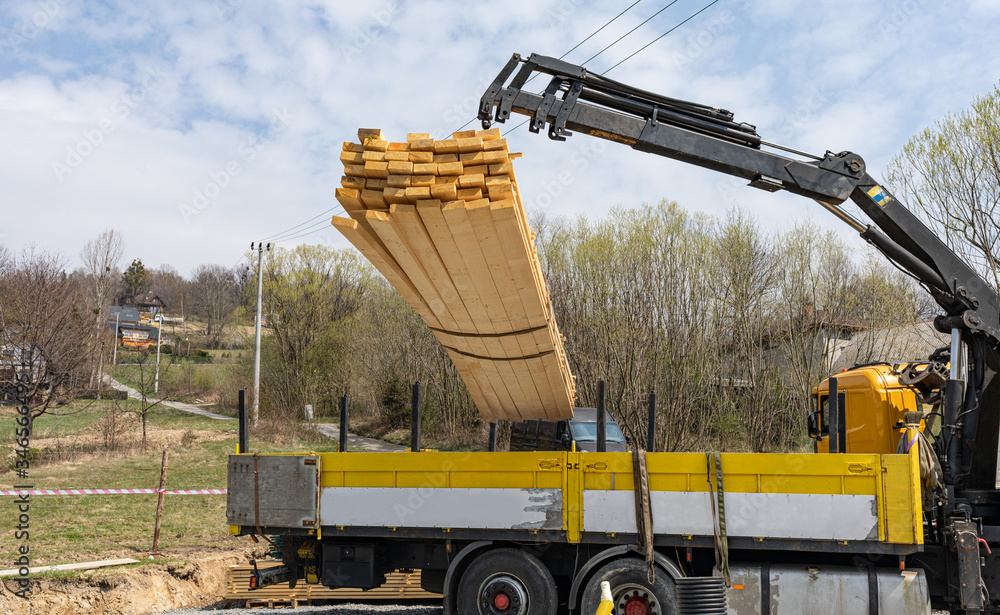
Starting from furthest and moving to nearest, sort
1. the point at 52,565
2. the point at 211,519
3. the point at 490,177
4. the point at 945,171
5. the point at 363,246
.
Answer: the point at 945,171 → the point at 211,519 → the point at 52,565 → the point at 363,246 → the point at 490,177

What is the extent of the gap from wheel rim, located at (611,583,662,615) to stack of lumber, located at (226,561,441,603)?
3.33 meters

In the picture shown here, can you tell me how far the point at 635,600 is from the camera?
20.8 feet

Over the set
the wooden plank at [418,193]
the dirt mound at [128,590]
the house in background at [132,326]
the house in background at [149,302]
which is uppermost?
the house in background at [149,302]

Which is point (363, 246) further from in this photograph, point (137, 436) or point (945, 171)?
point (137, 436)

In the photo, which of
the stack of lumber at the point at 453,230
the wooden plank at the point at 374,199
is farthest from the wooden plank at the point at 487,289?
the wooden plank at the point at 374,199

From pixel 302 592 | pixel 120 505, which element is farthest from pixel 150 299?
pixel 302 592

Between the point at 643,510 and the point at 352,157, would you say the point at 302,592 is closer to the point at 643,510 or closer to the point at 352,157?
the point at 643,510

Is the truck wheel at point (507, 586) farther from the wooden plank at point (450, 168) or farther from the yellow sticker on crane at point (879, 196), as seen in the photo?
the yellow sticker on crane at point (879, 196)

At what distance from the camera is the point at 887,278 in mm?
23438

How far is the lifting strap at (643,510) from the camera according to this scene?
614cm

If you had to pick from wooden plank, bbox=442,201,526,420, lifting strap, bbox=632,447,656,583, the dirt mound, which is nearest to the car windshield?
wooden plank, bbox=442,201,526,420

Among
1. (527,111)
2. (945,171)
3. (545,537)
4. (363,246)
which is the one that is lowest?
(545,537)

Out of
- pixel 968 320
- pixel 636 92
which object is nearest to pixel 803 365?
pixel 968 320

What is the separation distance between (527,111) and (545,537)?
4.17 metres
